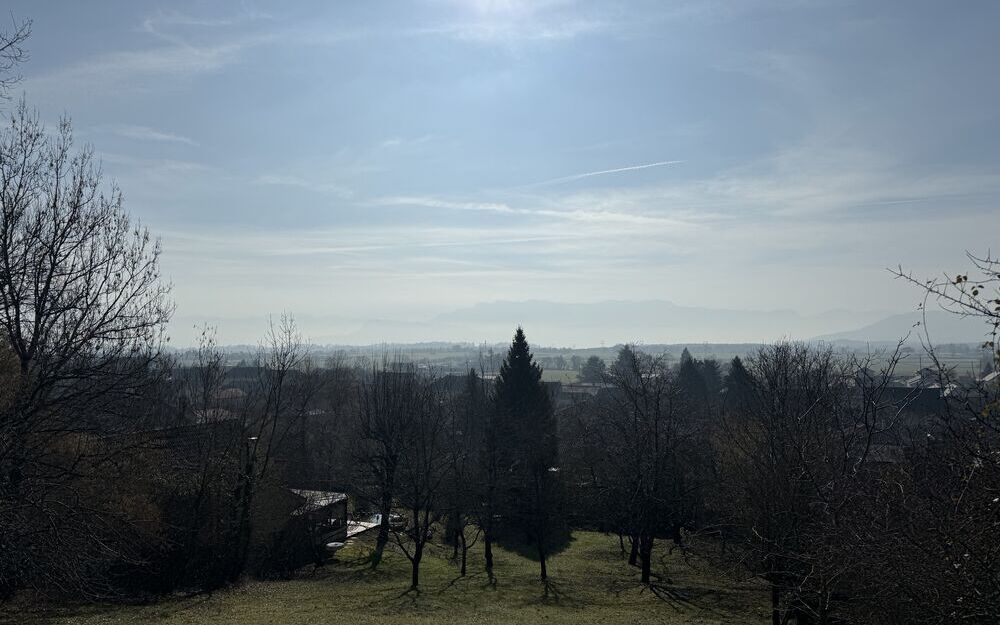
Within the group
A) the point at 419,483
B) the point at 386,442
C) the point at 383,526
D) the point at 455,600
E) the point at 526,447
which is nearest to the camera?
the point at 455,600

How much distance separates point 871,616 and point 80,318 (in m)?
15.2

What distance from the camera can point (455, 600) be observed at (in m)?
22.6

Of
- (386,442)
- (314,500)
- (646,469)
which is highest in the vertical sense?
(386,442)

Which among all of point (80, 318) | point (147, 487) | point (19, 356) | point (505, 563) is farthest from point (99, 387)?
point (505, 563)

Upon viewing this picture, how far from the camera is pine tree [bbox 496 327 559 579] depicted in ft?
101

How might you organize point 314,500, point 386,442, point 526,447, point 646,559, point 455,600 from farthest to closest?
point 526,447 → point 386,442 → point 314,500 → point 646,559 → point 455,600

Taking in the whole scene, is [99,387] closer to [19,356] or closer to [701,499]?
[19,356]

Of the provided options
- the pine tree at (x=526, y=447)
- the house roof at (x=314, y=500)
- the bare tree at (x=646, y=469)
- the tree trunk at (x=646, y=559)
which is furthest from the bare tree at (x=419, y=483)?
the tree trunk at (x=646, y=559)

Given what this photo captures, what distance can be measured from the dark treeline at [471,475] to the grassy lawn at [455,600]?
3.62ft

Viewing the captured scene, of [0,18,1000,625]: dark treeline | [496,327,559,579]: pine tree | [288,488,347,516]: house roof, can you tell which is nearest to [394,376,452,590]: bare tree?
[0,18,1000,625]: dark treeline

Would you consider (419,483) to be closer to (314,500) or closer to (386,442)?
(386,442)

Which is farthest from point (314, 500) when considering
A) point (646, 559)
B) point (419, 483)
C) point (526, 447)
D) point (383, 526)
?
point (646, 559)

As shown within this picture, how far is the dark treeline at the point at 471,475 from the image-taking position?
8.54 meters

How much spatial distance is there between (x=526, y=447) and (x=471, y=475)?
349 cm
